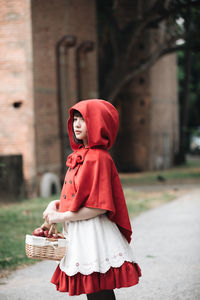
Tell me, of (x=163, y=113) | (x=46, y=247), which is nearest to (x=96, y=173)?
(x=46, y=247)

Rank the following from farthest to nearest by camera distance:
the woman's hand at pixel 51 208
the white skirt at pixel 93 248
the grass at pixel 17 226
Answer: the grass at pixel 17 226
the woman's hand at pixel 51 208
the white skirt at pixel 93 248

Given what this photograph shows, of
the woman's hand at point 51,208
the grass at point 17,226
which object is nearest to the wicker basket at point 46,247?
the woman's hand at point 51,208

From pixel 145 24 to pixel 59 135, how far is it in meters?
4.89

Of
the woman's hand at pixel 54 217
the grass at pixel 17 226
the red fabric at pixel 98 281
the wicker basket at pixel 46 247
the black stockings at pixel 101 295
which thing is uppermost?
the woman's hand at pixel 54 217

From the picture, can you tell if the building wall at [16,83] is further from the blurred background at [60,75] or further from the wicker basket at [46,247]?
the wicker basket at [46,247]

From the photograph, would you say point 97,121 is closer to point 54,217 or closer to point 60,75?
point 54,217

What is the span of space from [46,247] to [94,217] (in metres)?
0.36

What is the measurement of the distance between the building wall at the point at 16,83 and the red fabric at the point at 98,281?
27.7 ft

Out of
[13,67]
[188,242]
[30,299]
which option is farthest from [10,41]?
[30,299]

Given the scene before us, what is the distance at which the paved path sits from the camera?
13.6ft

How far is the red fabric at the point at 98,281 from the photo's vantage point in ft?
9.49

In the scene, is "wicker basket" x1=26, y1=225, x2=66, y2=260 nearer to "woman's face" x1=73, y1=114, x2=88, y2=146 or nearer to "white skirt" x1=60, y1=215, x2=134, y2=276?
"white skirt" x1=60, y1=215, x2=134, y2=276

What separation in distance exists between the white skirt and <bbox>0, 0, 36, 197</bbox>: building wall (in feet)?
27.5

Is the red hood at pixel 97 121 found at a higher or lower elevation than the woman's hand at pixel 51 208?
higher
